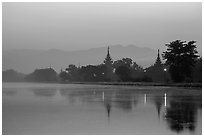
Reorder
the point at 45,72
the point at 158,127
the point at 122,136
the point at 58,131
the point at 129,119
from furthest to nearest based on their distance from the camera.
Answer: the point at 45,72
the point at 129,119
the point at 158,127
the point at 58,131
the point at 122,136

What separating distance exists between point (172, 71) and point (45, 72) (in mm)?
104849

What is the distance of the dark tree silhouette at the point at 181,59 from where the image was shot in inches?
2456

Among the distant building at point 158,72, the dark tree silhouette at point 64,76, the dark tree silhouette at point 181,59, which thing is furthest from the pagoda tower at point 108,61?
the dark tree silhouette at point 181,59

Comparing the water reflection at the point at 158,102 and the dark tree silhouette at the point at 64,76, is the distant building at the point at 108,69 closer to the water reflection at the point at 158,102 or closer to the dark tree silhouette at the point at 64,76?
the dark tree silhouette at the point at 64,76

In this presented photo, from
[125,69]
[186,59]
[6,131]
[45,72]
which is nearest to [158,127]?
[6,131]

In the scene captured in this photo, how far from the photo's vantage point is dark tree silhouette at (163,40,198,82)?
6238cm

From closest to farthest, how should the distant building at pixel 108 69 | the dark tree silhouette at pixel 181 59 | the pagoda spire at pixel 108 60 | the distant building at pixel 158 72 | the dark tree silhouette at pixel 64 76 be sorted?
1. the dark tree silhouette at pixel 181 59
2. the distant building at pixel 158 72
3. the distant building at pixel 108 69
4. the pagoda spire at pixel 108 60
5. the dark tree silhouette at pixel 64 76

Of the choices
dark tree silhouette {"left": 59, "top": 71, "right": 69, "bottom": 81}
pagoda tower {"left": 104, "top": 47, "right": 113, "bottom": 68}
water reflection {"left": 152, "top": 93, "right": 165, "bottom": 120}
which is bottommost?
water reflection {"left": 152, "top": 93, "right": 165, "bottom": 120}

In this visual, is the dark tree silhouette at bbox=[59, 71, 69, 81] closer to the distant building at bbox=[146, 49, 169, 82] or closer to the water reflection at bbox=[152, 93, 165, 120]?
the distant building at bbox=[146, 49, 169, 82]

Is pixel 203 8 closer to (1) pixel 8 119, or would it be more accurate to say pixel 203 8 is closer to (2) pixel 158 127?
(2) pixel 158 127

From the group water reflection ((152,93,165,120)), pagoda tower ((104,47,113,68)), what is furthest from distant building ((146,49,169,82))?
water reflection ((152,93,165,120))

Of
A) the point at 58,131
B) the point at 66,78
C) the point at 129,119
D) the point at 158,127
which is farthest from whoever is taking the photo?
the point at 66,78

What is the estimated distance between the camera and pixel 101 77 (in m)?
119

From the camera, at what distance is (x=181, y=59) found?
6241 cm
